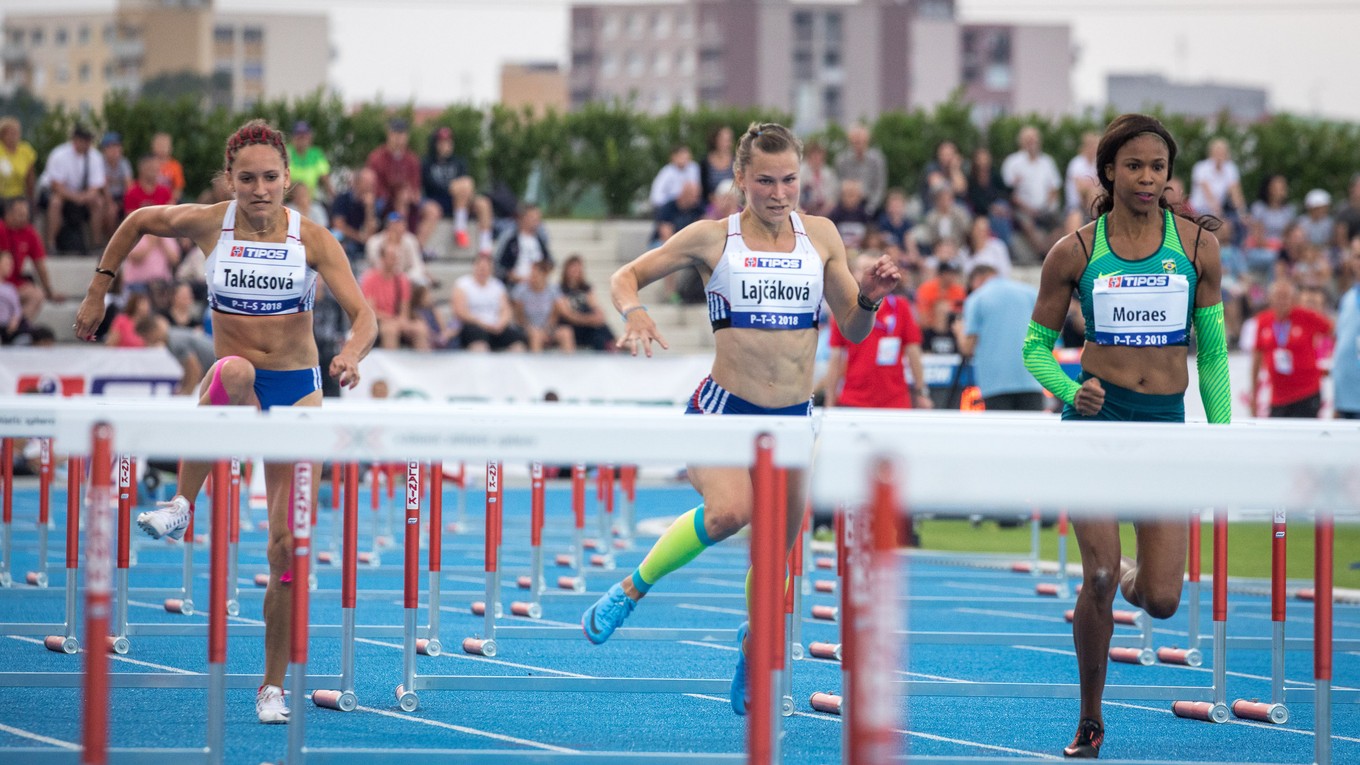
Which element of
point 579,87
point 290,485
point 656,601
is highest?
point 579,87

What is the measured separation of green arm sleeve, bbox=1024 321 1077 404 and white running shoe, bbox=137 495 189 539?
300 cm

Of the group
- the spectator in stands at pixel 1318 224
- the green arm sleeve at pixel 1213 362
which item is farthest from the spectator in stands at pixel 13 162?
the spectator in stands at pixel 1318 224

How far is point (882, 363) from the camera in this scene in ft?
38.7

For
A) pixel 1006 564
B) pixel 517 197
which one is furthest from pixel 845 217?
pixel 1006 564

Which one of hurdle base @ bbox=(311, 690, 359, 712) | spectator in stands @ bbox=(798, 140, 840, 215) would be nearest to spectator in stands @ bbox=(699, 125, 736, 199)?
spectator in stands @ bbox=(798, 140, 840, 215)

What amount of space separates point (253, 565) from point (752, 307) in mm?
6557

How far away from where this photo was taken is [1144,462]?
3771 mm

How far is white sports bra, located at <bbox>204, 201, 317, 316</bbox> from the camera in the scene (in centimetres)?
585

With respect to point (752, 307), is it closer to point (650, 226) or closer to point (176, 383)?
point (176, 383)

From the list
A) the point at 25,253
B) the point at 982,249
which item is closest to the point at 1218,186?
the point at 982,249

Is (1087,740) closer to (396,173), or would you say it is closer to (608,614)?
(608,614)

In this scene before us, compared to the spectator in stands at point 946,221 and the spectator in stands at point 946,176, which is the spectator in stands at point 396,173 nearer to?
the spectator in stands at point 946,221

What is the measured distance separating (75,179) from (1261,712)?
595 inches

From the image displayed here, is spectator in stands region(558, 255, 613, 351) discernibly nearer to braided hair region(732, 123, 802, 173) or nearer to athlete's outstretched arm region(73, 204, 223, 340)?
athlete's outstretched arm region(73, 204, 223, 340)
